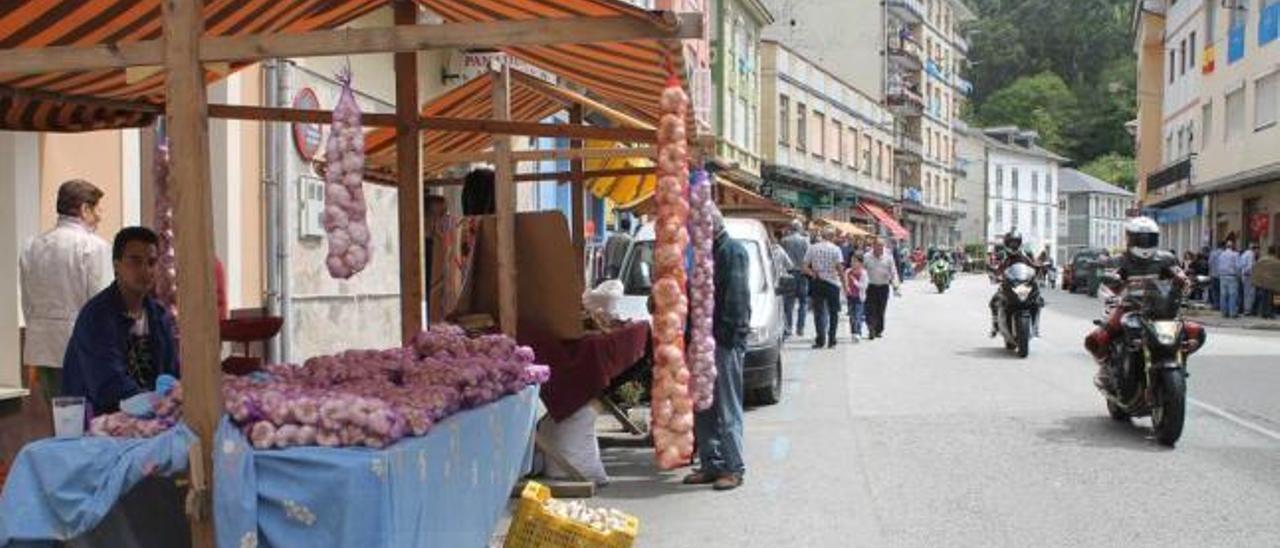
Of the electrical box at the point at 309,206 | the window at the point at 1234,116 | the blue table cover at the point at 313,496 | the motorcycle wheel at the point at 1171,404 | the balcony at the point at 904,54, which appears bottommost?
the motorcycle wheel at the point at 1171,404

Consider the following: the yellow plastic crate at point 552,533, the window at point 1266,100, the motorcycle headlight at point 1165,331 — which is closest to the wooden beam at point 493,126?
the yellow plastic crate at point 552,533

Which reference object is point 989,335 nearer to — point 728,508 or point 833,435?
point 833,435

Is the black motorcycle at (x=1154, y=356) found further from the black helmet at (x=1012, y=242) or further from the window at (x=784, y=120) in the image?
the window at (x=784, y=120)

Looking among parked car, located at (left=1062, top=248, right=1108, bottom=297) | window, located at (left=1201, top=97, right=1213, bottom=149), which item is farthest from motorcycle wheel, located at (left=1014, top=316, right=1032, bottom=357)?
parked car, located at (left=1062, top=248, right=1108, bottom=297)

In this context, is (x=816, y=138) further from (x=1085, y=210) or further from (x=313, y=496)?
(x=1085, y=210)

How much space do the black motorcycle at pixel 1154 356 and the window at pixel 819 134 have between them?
43.9 m

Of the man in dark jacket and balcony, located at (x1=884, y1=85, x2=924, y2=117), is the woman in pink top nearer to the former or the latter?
the man in dark jacket

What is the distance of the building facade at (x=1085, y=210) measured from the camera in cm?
10075

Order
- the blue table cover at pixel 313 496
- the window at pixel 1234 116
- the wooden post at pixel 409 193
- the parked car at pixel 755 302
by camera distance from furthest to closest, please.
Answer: the window at pixel 1234 116
the parked car at pixel 755 302
the wooden post at pixel 409 193
the blue table cover at pixel 313 496

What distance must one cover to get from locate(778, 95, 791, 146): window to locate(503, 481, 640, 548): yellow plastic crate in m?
44.5

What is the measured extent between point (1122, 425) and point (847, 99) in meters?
48.9

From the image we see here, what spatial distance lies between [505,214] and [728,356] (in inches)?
66.0

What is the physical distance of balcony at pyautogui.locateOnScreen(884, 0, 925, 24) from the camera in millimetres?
66062

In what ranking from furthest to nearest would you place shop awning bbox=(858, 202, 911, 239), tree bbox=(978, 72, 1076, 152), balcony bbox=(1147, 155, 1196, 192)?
tree bbox=(978, 72, 1076, 152), shop awning bbox=(858, 202, 911, 239), balcony bbox=(1147, 155, 1196, 192)
